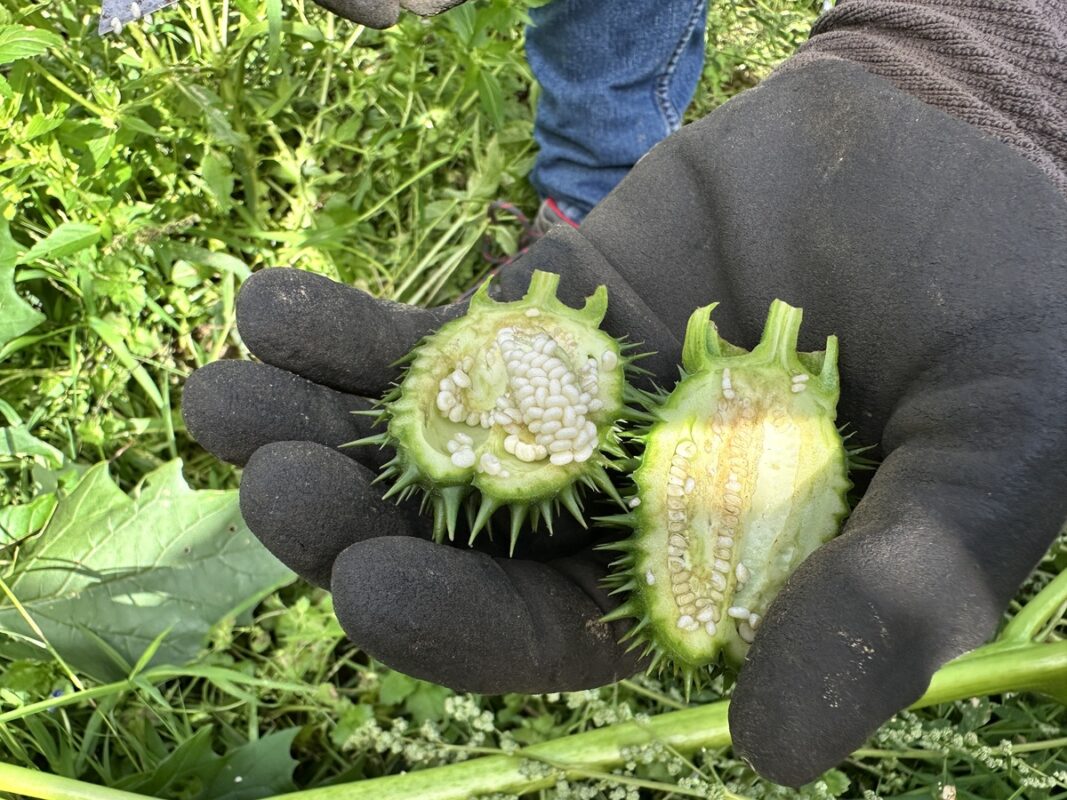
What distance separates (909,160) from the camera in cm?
223

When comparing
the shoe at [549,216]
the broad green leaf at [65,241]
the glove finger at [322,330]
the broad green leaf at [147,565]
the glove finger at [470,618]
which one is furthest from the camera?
the shoe at [549,216]

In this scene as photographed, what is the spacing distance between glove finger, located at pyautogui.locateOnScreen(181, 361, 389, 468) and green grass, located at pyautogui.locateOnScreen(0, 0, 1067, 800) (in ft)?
2.89

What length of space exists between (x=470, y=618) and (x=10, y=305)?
194cm

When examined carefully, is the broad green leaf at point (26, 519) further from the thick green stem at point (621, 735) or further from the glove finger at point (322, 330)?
the glove finger at point (322, 330)

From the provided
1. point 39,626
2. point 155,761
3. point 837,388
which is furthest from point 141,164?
point 837,388

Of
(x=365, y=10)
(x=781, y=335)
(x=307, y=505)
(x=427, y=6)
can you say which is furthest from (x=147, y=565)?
(x=781, y=335)

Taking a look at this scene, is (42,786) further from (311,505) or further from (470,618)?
(470,618)

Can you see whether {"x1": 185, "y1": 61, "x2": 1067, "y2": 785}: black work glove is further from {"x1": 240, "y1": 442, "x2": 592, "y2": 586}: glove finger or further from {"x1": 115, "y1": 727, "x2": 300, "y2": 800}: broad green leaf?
{"x1": 115, "y1": 727, "x2": 300, "y2": 800}: broad green leaf

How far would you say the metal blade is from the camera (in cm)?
240

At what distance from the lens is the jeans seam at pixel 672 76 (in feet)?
11.3

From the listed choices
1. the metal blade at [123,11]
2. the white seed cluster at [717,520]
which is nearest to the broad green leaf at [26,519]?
the metal blade at [123,11]

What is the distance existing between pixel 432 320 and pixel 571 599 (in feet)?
3.00

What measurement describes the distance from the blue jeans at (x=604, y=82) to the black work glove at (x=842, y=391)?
888 millimetres

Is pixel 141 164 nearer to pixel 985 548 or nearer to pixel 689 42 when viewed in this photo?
pixel 689 42
